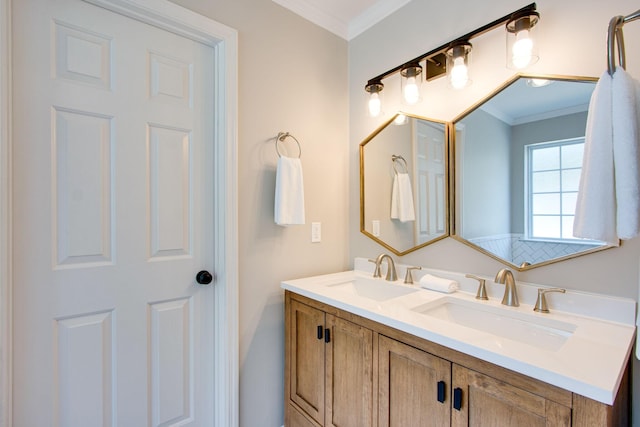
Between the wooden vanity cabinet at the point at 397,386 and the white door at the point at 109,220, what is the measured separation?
46 cm

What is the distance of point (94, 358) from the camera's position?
48.0 inches

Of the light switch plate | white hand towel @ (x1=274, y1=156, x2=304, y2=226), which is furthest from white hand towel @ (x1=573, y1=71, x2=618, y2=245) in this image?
the light switch plate

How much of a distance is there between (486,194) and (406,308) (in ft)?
2.13

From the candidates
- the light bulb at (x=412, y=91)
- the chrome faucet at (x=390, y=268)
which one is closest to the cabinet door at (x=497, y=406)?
the chrome faucet at (x=390, y=268)

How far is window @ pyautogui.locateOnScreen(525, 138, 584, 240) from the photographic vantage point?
114 cm

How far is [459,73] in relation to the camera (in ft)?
4.42

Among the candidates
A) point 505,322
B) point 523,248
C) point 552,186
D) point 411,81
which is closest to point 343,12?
point 411,81

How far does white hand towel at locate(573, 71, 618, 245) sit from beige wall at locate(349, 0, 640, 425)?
0.35 metres

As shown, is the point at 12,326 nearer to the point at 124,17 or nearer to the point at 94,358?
the point at 94,358

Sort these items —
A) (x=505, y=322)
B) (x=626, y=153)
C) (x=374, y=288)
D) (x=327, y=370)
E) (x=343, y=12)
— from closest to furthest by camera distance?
(x=626, y=153)
(x=505, y=322)
(x=327, y=370)
(x=374, y=288)
(x=343, y=12)

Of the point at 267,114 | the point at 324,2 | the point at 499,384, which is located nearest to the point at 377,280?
the point at 499,384

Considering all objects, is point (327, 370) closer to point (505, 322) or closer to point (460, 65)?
point (505, 322)

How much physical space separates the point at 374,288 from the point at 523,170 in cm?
91

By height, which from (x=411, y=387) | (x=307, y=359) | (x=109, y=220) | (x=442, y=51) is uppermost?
(x=442, y=51)
